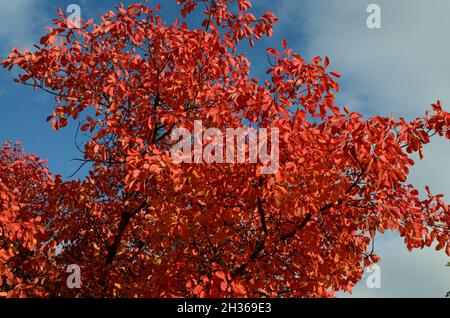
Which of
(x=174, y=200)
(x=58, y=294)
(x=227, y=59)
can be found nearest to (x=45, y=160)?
(x=58, y=294)

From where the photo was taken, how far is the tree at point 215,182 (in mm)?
5828

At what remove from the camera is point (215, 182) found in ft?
19.9

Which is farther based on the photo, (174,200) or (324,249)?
(324,249)

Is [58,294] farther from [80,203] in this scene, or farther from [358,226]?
[358,226]

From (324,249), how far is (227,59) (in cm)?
426

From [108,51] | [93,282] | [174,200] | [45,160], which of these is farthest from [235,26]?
[45,160]

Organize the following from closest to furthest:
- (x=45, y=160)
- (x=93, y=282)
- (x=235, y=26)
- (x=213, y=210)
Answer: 1. (x=213, y=210)
2. (x=235, y=26)
3. (x=93, y=282)
4. (x=45, y=160)

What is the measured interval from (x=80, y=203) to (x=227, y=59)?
4271mm

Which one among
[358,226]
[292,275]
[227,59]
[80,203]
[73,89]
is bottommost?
[292,275]

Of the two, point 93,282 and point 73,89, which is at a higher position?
point 73,89

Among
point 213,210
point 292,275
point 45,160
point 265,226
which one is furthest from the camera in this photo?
point 45,160

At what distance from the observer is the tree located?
583 cm

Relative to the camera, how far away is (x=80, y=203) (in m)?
8.82

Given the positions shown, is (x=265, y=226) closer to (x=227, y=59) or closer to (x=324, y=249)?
(x=324, y=249)
